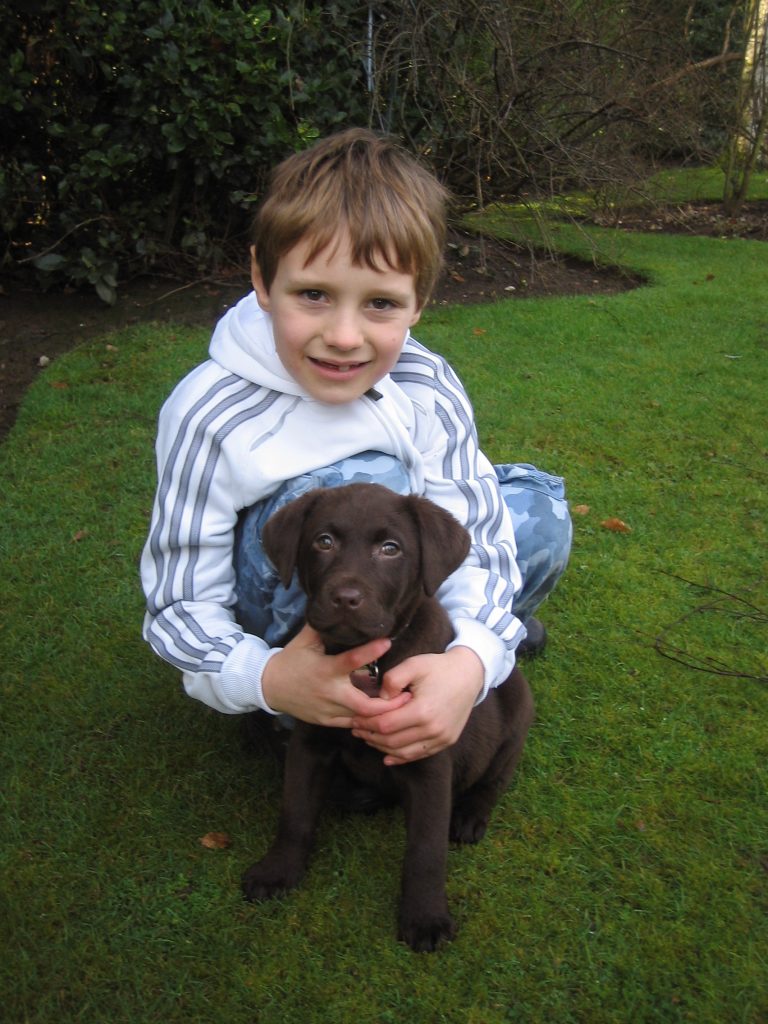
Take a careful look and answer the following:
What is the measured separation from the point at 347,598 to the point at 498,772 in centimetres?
104

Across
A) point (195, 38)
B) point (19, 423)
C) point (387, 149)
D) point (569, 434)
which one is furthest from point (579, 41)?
point (387, 149)

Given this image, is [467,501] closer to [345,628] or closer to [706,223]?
[345,628]

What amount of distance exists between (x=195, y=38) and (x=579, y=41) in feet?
11.5

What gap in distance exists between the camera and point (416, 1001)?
2.30 metres

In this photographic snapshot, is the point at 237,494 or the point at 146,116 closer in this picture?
the point at 237,494

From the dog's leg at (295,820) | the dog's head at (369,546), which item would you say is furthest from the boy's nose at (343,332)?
the dog's leg at (295,820)

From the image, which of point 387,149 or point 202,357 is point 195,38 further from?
point 387,149

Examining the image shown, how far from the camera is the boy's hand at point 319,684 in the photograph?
223 cm

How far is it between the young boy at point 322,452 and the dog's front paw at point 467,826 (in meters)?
0.50

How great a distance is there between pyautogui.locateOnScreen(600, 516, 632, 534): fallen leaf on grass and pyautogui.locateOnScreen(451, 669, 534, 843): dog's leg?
188 cm

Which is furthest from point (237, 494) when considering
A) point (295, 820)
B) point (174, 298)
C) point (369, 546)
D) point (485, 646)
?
point (174, 298)

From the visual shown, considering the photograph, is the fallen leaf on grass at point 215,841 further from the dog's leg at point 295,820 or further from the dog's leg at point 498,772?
the dog's leg at point 498,772

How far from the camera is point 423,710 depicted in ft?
7.30

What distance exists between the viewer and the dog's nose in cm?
206
